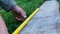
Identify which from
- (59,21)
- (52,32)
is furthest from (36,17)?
(52,32)

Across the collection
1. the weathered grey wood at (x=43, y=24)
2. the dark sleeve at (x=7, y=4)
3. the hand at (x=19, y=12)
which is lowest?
the weathered grey wood at (x=43, y=24)

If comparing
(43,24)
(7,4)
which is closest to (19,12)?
(7,4)

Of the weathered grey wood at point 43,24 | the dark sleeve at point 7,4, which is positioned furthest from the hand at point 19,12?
the weathered grey wood at point 43,24

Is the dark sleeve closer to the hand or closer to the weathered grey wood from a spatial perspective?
the hand

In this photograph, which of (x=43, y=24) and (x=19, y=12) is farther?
(x=43, y=24)

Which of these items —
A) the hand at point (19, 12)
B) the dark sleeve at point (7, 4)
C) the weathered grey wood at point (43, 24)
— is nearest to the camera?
the dark sleeve at point (7, 4)

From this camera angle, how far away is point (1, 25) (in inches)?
87.7

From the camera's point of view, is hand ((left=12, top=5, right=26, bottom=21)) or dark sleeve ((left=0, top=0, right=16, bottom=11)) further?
hand ((left=12, top=5, right=26, bottom=21))

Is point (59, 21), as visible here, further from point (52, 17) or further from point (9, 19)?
point (9, 19)

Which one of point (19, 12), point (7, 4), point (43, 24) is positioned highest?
point (7, 4)

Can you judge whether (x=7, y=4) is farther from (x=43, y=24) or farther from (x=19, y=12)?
(x=43, y=24)

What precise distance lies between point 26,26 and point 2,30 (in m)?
1.57

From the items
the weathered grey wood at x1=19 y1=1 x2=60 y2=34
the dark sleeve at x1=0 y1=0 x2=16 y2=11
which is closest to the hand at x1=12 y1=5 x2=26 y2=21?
the dark sleeve at x1=0 y1=0 x2=16 y2=11

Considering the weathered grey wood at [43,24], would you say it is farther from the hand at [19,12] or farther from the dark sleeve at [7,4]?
the dark sleeve at [7,4]
